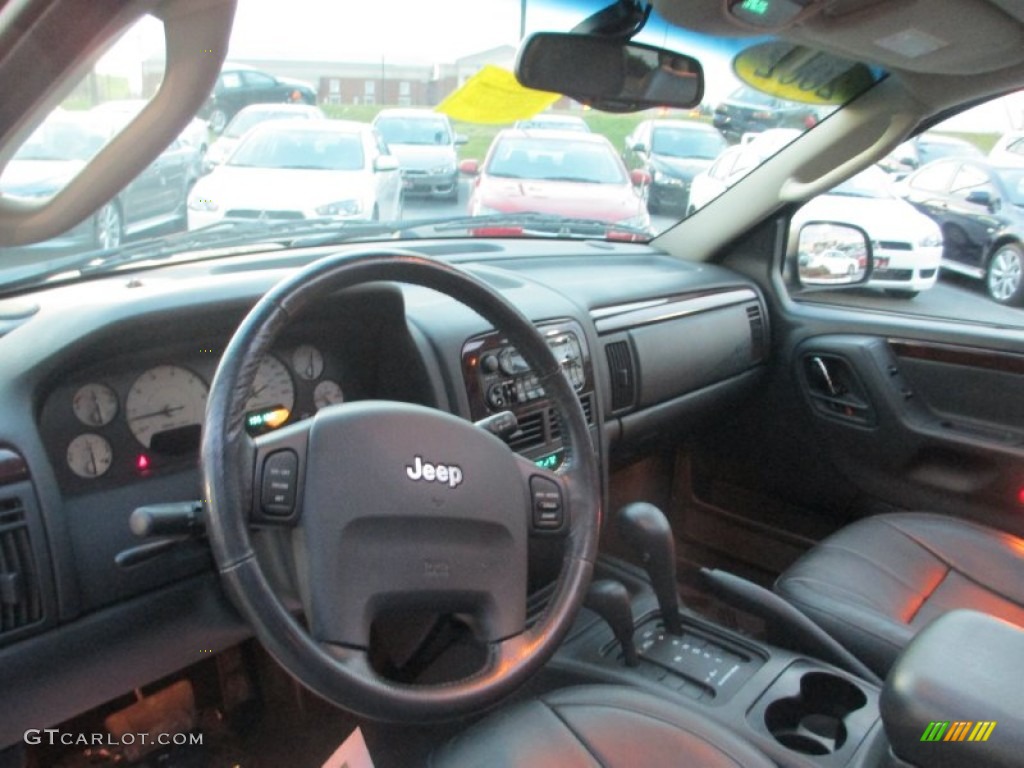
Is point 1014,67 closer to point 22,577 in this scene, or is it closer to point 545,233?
point 545,233

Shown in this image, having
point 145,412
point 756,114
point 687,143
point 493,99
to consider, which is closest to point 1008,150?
point 756,114

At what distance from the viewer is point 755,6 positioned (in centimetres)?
214

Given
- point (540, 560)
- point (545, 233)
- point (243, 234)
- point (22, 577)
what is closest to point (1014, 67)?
point (545, 233)

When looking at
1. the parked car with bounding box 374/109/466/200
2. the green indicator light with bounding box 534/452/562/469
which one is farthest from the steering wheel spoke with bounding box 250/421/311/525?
the parked car with bounding box 374/109/466/200

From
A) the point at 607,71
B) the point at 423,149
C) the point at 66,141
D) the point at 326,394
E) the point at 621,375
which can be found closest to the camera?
the point at 66,141

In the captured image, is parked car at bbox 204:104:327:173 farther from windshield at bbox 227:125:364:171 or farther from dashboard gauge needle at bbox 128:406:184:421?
dashboard gauge needle at bbox 128:406:184:421

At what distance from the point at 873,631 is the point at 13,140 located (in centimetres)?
198

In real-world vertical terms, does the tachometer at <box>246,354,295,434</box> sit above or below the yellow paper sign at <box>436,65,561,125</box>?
below

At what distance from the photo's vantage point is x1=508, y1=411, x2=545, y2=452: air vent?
2123 mm

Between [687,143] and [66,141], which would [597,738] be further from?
[687,143]

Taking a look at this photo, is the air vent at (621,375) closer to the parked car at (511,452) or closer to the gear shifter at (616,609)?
the parked car at (511,452)

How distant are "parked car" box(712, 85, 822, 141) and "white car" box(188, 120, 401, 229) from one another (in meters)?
1.27

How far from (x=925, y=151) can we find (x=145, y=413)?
2.59m

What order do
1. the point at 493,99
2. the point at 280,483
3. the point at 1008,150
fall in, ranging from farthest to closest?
the point at 1008,150 → the point at 493,99 → the point at 280,483
